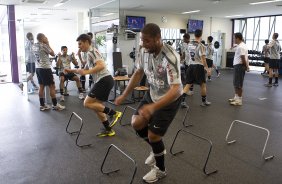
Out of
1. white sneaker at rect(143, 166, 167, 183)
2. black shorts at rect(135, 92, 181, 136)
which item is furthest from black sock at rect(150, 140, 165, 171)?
black shorts at rect(135, 92, 181, 136)

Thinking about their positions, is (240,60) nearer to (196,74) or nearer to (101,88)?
(196,74)

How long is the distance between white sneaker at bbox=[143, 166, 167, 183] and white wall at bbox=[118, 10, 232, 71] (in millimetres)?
6709

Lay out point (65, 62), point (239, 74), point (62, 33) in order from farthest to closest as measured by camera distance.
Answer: point (62, 33) < point (65, 62) < point (239, 74)

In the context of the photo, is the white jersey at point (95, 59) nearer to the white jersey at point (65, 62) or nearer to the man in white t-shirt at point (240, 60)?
the white jersey at point (65, 62)

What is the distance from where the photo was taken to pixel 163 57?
2.09m

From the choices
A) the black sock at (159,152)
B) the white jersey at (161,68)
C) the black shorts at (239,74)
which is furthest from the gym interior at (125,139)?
the white jersey at (161,68)

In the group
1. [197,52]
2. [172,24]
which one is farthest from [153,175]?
[172,24]

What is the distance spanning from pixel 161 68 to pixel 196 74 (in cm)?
338

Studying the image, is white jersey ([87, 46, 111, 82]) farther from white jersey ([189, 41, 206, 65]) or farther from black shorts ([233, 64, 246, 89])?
black shorts ([233, 64, 246, 89])

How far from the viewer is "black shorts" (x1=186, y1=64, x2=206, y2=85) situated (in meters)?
5.35

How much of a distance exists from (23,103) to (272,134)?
17.4ft

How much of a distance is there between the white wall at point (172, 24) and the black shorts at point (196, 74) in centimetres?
400

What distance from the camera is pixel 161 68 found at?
6.98 ft

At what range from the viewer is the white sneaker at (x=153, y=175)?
2523 millimetres
